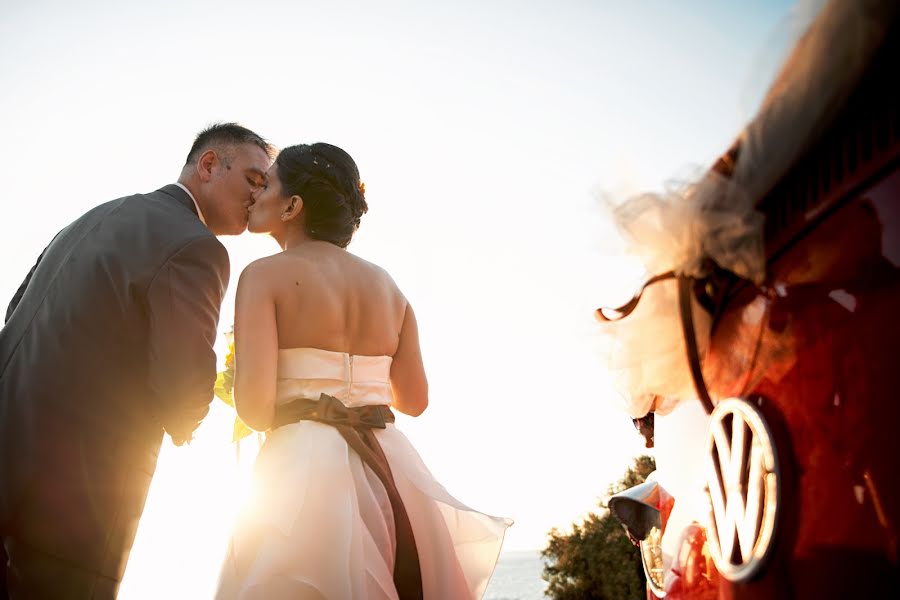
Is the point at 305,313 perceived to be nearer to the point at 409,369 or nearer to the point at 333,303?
the point at 333,303

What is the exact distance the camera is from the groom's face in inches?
161

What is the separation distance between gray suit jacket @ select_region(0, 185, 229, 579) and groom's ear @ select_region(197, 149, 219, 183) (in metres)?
0.66

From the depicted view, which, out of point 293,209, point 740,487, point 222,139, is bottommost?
point 740,487

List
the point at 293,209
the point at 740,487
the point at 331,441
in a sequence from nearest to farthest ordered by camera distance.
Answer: the point at 740,487 → the point at 331,441 → the point at 293,209

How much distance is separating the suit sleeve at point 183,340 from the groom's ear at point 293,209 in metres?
0.43

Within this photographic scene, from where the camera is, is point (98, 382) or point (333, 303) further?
point (98, 382)

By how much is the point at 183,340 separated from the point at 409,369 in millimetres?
992

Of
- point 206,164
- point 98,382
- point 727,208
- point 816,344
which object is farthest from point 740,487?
point 206,164

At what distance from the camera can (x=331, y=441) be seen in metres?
2.78

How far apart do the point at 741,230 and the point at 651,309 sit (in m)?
0.29

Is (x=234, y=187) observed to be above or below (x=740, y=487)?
above

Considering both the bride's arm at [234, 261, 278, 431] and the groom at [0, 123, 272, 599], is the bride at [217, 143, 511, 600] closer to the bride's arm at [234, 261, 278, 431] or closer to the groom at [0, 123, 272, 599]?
the bride's arm at [234, 261, 278, 431]

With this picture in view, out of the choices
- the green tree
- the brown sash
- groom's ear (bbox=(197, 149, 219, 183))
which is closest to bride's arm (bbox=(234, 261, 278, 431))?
the brown sash

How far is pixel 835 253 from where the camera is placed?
1.07m
